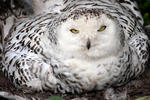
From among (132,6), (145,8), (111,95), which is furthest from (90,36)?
(145,8)

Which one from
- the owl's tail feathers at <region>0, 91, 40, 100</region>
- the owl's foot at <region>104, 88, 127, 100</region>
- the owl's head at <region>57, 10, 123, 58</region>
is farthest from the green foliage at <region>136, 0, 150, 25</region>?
the owl's tail feathers at <region>0, 91, 40, 100</region>

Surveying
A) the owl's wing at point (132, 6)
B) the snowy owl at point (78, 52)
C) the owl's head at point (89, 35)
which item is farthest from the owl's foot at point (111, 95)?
the owl's wing at point (132, 6)

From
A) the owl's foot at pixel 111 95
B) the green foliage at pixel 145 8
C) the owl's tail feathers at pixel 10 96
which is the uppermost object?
the green foliage at pixel 145 8

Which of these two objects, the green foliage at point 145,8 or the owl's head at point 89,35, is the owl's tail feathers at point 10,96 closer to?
the owl's head at point 89,35

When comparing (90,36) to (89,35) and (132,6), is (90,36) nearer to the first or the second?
(89,35)

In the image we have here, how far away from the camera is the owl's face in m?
4.01

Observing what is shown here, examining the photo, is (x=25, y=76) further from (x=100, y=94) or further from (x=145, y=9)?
(x=145, y=9)

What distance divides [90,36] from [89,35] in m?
0.02

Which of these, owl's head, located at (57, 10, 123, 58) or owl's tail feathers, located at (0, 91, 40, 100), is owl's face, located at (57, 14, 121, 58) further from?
owl's tail feathers, located at (0, 91, 40, 100)

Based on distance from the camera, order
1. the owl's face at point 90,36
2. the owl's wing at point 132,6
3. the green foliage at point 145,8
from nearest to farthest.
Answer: the owl's face at point 90,36 → the owl's wing at point 132,6 → the green foliage at point 145,8

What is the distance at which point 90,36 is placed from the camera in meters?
4.00

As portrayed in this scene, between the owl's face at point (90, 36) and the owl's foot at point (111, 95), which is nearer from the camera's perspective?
the owl's face at point (90, 36)

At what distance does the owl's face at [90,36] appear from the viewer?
4.01 meters

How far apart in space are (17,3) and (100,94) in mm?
2174
